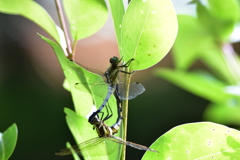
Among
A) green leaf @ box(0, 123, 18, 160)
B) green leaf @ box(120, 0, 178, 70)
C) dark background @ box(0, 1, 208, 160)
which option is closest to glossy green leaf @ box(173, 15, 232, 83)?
green leaf @ box(120, 0, 178, 70)

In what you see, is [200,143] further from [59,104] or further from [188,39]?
[59,104]

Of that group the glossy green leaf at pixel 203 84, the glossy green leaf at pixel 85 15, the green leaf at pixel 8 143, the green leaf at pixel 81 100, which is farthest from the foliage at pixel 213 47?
the green leaf at pixel 8 143

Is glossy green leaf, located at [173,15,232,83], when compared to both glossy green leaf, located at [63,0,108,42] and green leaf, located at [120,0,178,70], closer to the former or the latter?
glossy green leaf, located at [63,0,108,42]

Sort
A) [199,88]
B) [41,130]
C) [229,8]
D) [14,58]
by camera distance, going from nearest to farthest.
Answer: [229,8] < [199,88] < [41,130] < [14,58]

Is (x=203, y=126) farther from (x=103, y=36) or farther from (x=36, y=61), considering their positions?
(x=36, y=61)

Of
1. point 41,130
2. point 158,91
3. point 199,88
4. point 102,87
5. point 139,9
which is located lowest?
point 41,130

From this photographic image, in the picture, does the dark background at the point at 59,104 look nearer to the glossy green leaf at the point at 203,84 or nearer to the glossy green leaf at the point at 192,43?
the glossy green leaf at the point at 192,43

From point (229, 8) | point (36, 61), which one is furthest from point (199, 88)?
point (36, 61)
